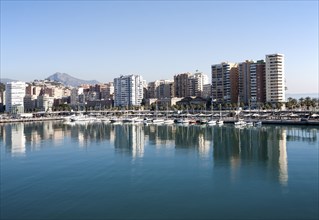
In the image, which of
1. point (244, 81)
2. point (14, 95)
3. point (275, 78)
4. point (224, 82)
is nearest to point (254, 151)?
point (275, 78)

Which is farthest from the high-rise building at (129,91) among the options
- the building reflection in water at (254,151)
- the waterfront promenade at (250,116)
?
the building reflection in water at (254,151)

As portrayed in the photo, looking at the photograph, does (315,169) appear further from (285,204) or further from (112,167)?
(112,167)

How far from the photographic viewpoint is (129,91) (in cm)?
7869

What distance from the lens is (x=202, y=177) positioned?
15047mm

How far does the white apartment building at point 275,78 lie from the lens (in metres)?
51.9

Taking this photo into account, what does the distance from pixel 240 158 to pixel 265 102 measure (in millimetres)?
36589

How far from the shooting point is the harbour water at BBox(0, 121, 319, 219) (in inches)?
433

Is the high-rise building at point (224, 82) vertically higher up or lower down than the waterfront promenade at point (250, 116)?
higher up

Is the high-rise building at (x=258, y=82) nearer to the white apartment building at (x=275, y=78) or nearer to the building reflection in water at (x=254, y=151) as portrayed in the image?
the white apartment building at (x=275, y=78)

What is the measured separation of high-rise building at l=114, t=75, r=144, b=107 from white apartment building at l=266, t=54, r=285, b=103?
32.4 meters

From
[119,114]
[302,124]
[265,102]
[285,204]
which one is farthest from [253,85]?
[285,204]

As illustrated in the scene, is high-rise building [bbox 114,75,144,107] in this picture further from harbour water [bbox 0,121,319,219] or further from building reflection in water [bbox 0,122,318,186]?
harbour water [bbox 0,121,319,219]

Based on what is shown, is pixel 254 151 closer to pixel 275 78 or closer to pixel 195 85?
pixel 275 78

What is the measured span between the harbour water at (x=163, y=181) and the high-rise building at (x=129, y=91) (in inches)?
2118
